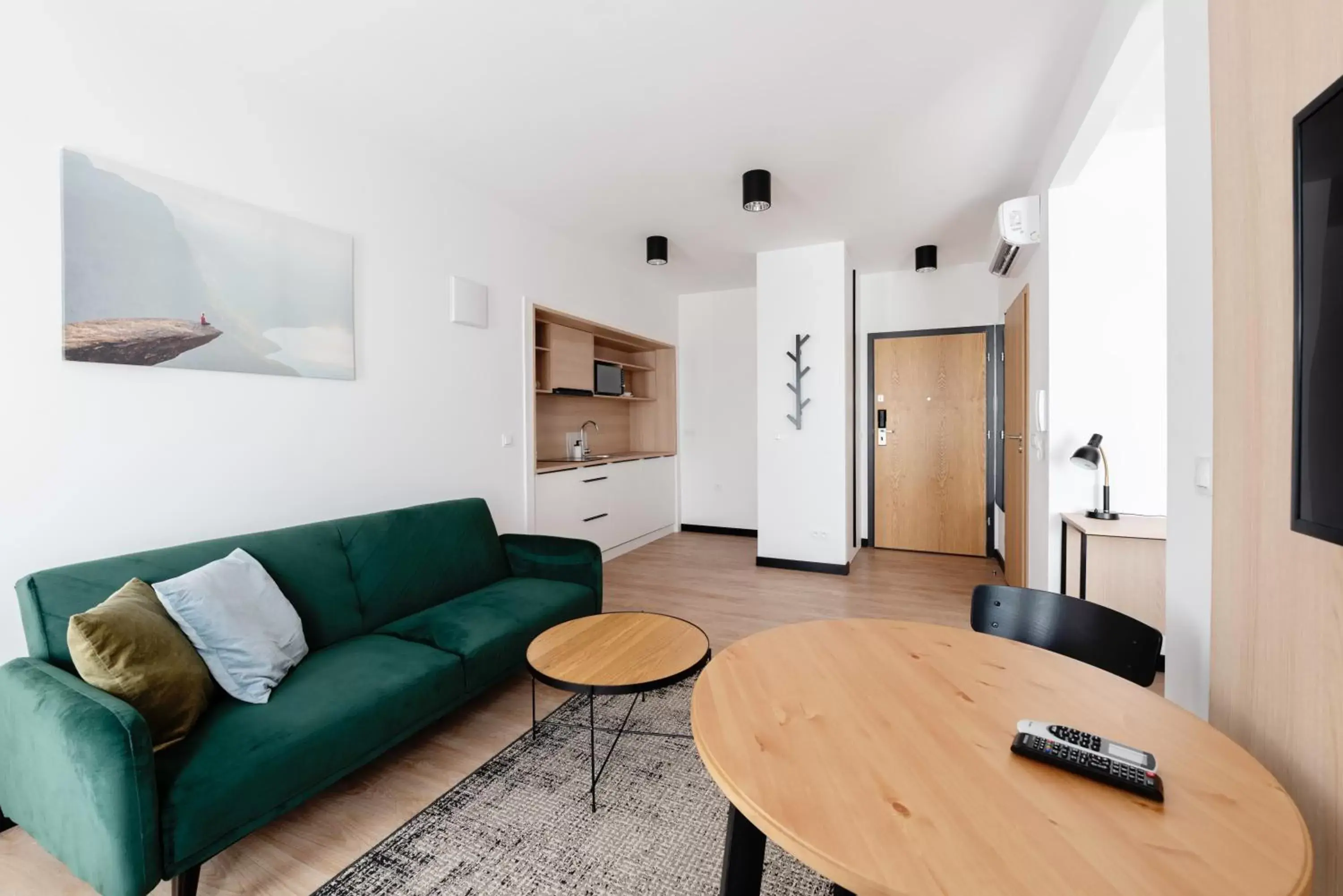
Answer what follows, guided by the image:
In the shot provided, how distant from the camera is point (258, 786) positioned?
149cm

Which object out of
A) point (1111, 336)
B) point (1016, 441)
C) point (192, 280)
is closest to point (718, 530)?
point (1016, 441)

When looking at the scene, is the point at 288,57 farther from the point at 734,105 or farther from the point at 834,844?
the point at 834,844

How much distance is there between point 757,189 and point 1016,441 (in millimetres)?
2547

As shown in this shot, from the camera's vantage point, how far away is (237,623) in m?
1.80

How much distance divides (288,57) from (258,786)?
2.56m

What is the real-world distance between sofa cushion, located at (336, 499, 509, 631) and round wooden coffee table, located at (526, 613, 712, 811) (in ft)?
2.61

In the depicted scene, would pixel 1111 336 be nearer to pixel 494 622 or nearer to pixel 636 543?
pixel 494 622

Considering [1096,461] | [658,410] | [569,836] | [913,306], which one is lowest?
[569,836]

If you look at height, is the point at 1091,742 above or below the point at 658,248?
below

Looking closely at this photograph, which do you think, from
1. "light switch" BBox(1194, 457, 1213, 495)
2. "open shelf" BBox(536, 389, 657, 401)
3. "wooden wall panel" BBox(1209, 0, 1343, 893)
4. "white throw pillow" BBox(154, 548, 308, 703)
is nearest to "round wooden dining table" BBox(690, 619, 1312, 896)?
"wooden wall panel" BBox(1209, 0, 1343, 893)

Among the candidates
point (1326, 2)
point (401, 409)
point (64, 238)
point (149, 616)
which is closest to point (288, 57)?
point (64, 238)

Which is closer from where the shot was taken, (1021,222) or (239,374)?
(239,374)

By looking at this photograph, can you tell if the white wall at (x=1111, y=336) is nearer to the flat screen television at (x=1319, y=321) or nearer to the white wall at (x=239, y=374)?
the flat screen television at (x=1319, y=321)

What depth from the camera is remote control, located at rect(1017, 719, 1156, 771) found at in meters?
0.81
